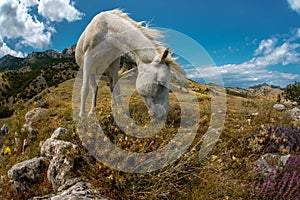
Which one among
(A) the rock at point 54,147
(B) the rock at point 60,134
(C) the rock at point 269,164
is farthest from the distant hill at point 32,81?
(C) the rock at point 269,164

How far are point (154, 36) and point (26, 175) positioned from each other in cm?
441

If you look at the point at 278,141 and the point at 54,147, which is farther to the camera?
the point at 278,141

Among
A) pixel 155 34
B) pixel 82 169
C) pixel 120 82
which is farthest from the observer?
pixel 120 82

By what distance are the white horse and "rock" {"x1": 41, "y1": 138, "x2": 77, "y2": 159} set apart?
1.83m

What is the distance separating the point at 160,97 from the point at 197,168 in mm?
2112

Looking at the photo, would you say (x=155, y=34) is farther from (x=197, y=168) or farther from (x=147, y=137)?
(x=197, y=168)

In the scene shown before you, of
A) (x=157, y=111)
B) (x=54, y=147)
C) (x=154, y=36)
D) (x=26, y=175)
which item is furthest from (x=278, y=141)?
(x=26, y=175)

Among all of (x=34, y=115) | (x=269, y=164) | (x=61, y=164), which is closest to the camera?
(x=269, y=164)

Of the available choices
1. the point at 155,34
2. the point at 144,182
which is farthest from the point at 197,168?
the point at 155,34

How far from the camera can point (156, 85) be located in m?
4.99

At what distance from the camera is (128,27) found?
6.20 meters

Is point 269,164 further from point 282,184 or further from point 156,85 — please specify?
point 156,85

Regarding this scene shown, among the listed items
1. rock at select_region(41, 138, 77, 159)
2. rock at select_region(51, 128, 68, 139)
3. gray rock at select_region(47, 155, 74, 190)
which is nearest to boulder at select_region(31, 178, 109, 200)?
gray rock at select_region(47, 155, 74, 190)

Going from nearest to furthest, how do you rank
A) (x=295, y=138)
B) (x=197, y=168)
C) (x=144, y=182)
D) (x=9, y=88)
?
(x=144, y=182) → (x=197, y=168) → (x=295, y=138) → (x=9, y=88)
